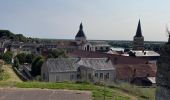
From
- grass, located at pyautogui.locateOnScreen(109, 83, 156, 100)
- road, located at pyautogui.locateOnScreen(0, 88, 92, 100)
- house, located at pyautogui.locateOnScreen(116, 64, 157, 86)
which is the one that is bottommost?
house, located at pyautogui.locateOnScreen(116, 64, 157, 86)

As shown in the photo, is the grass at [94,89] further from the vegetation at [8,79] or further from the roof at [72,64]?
the roof at [72,64]

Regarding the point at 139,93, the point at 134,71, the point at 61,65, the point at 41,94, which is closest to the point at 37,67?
the point at 61,65

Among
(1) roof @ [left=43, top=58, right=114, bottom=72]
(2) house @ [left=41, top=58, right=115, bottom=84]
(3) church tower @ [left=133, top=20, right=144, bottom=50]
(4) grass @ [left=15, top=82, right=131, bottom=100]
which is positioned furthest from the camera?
(3) church tower @ [left=133, top=20, right=144, bottom=50]

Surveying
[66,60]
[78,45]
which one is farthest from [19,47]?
[66,60]

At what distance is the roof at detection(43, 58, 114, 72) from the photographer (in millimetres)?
35750

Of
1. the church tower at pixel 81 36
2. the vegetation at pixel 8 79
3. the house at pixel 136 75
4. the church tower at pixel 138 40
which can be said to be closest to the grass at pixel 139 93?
the vegetation at pixel 8 79

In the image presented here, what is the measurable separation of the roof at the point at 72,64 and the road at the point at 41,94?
15943 mm

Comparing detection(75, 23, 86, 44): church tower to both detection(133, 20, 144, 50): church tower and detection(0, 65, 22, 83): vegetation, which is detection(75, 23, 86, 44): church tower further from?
detection(0, 65, 22, 83): vegetation

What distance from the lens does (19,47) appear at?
276 ft

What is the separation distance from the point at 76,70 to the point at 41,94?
18.6 meters

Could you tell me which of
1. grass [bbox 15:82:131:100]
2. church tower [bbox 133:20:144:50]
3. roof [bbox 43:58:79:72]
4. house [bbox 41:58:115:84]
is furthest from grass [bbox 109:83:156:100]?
church tower [bbox 133:20:144:50]

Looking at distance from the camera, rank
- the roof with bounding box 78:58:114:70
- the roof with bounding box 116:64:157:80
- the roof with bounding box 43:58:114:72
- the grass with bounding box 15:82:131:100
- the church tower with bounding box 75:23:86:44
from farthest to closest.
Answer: the church tower with bounding box 75:23:86:44
the roof with bounding box 116:64:157:80
the roof with bounding box 78:58:114:70
the roof with bounding box 43:58:114:72
the grass with bounding box 15:82:131:100

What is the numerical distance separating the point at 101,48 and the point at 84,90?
3356 inches

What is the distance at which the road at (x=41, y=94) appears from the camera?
56.6 ft
